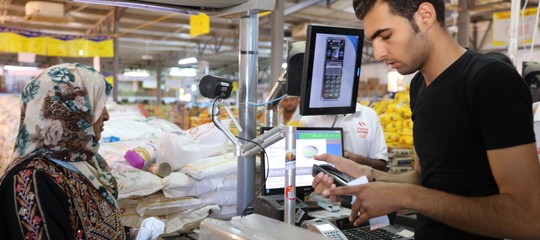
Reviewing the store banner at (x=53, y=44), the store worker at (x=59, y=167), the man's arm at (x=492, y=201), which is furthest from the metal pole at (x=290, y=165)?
the store banner at (x=53, y=44)

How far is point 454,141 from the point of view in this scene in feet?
3.60

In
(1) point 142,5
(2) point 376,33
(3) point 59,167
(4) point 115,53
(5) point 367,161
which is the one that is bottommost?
(5) point 367,161

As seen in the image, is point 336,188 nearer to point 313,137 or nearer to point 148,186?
point 313,137

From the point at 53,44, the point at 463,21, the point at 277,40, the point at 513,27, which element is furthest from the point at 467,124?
the point at 53,44

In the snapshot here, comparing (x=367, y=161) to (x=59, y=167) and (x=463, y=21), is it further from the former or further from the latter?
(x=463, y=21)

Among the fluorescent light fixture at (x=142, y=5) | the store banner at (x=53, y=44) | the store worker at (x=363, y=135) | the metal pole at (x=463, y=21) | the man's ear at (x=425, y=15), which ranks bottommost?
the store worker at (x=363, y=135)

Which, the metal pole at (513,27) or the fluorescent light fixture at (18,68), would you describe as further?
the fluorescent light fixture at (18,68)

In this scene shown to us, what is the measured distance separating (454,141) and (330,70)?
0.64m

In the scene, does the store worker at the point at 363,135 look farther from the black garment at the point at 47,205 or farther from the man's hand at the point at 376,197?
the man's hand at the point at 376,197

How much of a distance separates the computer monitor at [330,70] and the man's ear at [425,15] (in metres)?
0.47

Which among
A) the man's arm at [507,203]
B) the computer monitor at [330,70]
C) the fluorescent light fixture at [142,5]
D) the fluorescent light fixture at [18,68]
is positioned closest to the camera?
the man's arm at [507,203]

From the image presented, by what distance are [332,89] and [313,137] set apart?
22.7 inches

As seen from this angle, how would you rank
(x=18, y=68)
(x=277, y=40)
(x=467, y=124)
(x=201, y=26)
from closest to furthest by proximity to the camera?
(x=467, y=124)
(x=277, y=40)
(x=201, y=26)
(x=18, y=68)

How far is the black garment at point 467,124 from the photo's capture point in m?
0.97
